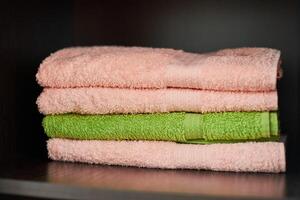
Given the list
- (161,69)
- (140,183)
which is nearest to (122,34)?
(161,69)

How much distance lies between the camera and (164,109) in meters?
0.68

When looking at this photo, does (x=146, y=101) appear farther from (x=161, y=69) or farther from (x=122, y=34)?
(x=122, y=34)

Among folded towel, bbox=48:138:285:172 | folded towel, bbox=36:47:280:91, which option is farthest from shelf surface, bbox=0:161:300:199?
folded towel, bbox=36:47:280:91

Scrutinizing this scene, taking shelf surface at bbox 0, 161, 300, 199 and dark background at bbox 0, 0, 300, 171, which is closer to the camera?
shelf surface at bbox 0, 161, 300, 199

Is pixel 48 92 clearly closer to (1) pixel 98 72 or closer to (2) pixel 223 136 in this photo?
(1) pixel 98 72

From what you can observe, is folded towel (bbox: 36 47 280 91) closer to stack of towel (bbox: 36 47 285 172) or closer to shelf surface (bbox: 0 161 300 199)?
stack of towel (bbox: 36 47 285 172)

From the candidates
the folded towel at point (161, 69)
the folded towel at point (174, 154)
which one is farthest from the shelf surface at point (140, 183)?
the folded towel at point (161, 69)

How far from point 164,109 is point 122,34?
265mm

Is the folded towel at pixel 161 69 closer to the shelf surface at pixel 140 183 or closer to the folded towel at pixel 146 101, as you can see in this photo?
the folded towel at pixel 146 101

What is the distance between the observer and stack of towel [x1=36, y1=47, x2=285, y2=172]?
0.65 metres

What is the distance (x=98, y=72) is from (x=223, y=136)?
186mm

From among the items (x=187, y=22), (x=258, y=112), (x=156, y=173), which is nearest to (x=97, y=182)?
(x=156, y=173)

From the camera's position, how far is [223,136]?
66 cm

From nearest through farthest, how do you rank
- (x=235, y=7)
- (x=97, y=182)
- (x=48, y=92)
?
(x=97, y=182) → (x=48, y=92) → (x=235, y=7)
